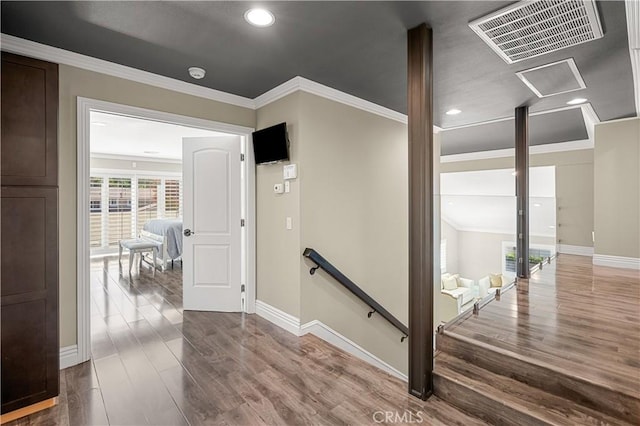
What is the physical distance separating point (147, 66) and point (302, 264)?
2.32 m

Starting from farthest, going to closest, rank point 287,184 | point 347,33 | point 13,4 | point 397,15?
point 287,184 → point 347,33 → point 397,15 → point 13,4

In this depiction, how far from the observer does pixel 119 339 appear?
2963 millimetres

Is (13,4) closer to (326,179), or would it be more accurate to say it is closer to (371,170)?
(326,179)

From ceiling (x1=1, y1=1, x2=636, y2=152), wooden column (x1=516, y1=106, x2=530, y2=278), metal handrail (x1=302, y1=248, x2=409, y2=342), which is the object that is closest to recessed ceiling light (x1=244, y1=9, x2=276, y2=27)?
ceiling (x1=1, y1=1, x2=636, y2=152)

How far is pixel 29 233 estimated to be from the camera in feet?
6.30

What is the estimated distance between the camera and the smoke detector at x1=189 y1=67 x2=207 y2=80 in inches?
109

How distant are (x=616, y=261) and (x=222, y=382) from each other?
246 inches

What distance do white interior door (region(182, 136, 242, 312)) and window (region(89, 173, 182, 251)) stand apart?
18.8 ft

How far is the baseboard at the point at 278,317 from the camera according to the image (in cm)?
307

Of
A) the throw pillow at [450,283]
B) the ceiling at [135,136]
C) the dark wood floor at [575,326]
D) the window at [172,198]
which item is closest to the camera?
the dark wood floor at [575,326]

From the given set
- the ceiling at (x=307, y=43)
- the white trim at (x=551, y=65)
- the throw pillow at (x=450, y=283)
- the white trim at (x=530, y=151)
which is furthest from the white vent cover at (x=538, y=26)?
the throw pillow at (x=450, y=283)

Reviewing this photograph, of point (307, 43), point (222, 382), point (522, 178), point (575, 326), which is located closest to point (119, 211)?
point (222, 382)

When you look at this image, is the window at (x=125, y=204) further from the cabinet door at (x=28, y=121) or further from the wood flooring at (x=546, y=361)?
the wood flooring at (x=546, y=361)

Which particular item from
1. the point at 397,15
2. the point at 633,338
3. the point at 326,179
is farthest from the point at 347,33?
the point at 633,338
